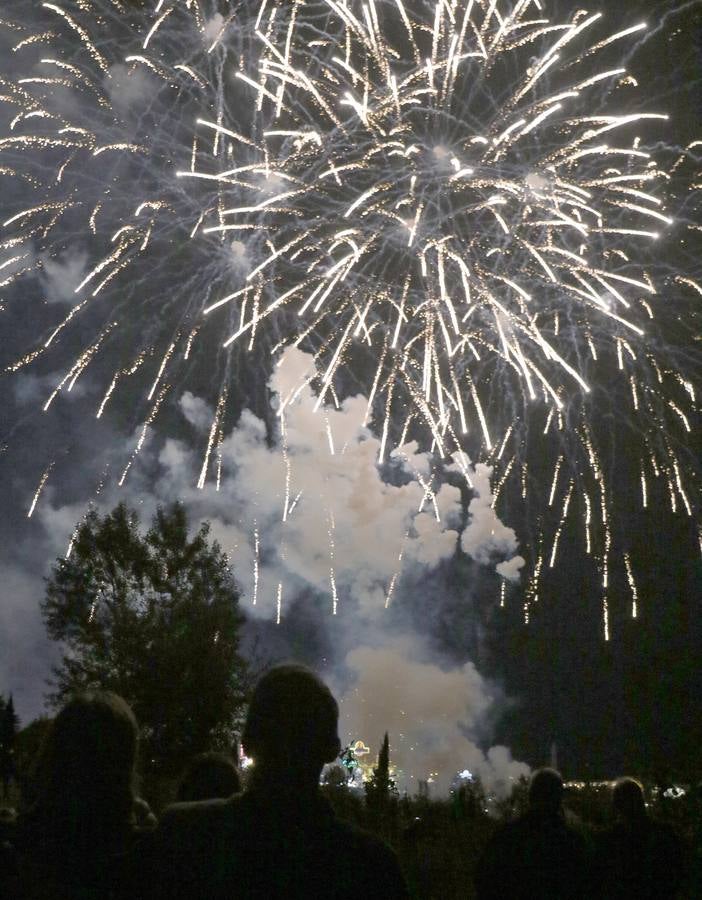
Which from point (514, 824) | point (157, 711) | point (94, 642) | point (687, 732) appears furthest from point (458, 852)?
point (94, 642)

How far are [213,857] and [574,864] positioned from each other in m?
2.65

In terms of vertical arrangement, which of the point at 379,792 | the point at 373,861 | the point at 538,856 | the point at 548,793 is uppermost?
the point at 379,792

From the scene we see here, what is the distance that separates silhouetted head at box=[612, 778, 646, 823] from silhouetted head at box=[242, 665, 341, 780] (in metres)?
3.09

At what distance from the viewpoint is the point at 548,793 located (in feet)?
14.0

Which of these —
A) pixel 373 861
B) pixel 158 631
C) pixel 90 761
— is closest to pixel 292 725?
pixel 373 861

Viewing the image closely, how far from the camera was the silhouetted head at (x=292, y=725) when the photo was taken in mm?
2148

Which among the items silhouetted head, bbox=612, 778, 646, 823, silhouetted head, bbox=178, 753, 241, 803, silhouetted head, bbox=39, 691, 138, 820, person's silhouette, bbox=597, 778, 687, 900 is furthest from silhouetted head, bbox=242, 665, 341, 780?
silhouetted head, bbox=612, 778, 646, 823

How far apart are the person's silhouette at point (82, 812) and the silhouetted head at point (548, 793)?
8.02 feet

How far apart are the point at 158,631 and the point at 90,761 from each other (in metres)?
21.0

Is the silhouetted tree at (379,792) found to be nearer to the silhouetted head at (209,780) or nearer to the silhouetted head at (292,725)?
the silhouetted head at (209,780)

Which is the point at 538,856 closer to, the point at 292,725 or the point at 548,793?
the point at 548,793

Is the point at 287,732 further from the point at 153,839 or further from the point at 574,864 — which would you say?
the point at 574,864

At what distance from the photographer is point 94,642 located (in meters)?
22.9

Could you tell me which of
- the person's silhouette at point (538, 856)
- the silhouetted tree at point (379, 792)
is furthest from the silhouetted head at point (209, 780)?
the silhouetted tree at point (379, 792)
